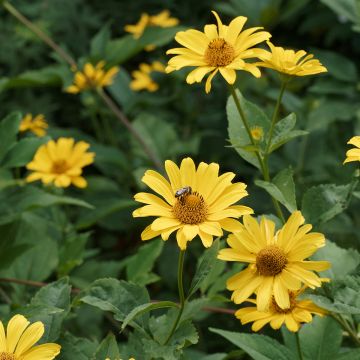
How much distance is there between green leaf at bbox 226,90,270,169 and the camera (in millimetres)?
1432

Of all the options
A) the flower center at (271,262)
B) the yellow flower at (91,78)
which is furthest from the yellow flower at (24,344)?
the yellow flower at (91,78)

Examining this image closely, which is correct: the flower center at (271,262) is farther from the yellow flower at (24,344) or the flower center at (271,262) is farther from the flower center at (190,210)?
the yellow flower at (24,344)

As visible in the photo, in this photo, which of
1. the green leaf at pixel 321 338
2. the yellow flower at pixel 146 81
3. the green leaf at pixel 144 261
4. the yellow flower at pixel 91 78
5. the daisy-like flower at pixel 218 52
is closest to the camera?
the daisy-like flower at pixel 218 52

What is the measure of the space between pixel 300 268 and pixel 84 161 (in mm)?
1143

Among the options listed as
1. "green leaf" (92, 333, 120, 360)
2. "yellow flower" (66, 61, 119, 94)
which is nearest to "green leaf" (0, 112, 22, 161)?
"yellow flower" (66, 61, 119, 94)

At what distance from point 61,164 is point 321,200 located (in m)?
1.01

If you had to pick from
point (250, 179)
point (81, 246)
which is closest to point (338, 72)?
point (250, 179)

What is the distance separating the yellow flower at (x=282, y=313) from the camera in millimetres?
1272

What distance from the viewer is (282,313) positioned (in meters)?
1.31

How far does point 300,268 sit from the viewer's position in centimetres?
120

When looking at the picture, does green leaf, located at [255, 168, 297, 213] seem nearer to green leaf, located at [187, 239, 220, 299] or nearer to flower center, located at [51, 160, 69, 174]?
green leaf, located at [187, 239, 220, 299]

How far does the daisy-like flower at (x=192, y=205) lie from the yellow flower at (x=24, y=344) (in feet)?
0.79

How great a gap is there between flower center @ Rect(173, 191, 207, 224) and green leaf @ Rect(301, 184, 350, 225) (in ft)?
0.82

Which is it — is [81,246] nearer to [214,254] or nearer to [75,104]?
[214,254]
